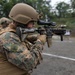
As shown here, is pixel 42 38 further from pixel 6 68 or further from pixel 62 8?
pixel 62 8

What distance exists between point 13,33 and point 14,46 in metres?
0.15

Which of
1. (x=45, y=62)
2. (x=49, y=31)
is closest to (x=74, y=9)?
(x=45, y=62)

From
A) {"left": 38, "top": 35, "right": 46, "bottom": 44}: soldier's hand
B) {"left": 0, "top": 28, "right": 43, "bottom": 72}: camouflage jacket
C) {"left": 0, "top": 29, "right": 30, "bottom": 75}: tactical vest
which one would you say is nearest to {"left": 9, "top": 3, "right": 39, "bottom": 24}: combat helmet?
{"left": 0, "top": 28, "right": 43, "bottom": 72}: camouflage jacket

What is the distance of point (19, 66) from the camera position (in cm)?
327

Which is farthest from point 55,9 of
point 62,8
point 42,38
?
point 42,38

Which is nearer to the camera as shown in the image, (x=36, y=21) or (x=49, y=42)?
(x=36, y=21)

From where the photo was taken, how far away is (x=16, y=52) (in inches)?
127

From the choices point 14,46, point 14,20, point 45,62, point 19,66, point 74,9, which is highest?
point 14,20

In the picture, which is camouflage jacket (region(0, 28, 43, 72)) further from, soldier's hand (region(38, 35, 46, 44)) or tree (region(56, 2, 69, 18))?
tree (region(56, 2, 69, 18))

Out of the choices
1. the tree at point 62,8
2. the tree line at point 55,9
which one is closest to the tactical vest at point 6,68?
the tree line at point 55,9

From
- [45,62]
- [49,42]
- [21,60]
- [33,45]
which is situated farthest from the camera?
[45,62]

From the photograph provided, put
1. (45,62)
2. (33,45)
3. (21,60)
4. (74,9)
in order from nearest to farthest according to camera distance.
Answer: (21,60), (33,45), (45,62), (74,9)

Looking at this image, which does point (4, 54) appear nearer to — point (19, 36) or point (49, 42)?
point (19, 36)

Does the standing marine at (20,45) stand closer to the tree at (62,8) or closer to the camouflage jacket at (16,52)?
the camouflage jacket at (16,52)
